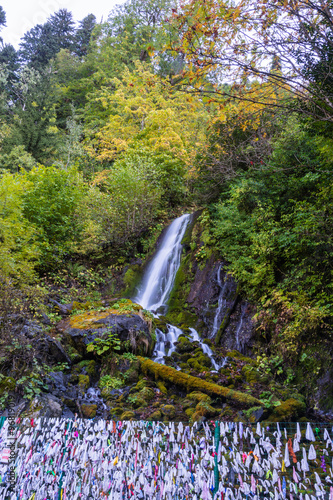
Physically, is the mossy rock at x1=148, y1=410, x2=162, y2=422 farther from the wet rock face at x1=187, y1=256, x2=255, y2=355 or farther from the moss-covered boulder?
the wet rock face at x1=187, y1=256, x2=255, y2=355

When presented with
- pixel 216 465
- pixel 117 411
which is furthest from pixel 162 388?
pixel 216 465

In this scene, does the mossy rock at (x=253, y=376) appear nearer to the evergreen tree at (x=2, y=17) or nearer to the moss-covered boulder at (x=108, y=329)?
the moss-covered boulder at (x=108, y=329)

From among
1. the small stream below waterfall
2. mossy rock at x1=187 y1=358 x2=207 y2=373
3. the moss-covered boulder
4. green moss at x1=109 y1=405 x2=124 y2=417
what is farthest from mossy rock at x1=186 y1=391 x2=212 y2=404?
the small stream below waterfall

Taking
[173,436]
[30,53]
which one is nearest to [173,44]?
[173,436]

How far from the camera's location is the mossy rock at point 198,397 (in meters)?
5.97

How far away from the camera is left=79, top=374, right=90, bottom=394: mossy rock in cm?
644

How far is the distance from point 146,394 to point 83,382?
1450 mm

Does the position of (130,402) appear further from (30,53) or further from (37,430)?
(30,53)

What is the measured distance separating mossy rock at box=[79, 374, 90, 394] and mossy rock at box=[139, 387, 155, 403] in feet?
4.02

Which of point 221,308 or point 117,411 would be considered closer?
point 117,411

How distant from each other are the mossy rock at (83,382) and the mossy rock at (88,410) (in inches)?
23.8

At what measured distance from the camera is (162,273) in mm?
13086

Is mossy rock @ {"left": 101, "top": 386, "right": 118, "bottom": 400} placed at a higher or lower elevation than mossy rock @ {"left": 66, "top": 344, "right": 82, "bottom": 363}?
lower

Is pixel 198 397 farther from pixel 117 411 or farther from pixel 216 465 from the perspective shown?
pixel 216 465
